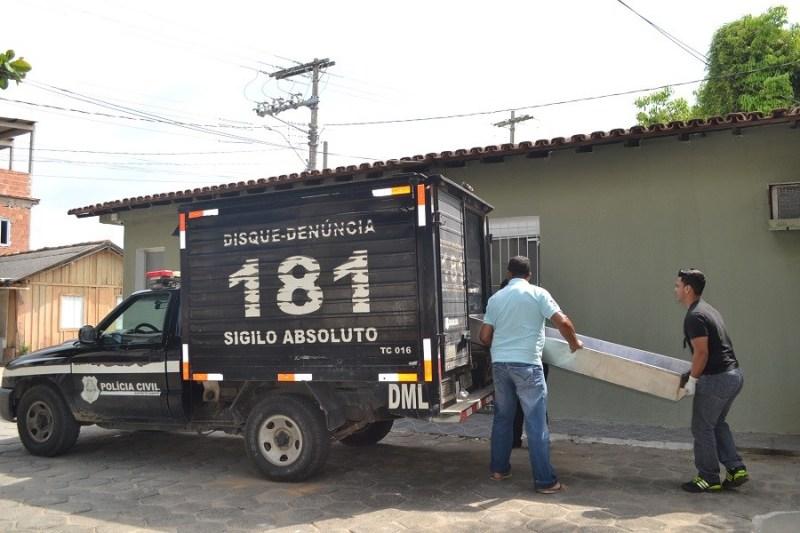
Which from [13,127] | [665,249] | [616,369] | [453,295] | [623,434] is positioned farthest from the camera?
[665,249]

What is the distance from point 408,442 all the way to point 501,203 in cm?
327

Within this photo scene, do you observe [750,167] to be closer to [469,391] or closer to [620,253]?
[620,253]

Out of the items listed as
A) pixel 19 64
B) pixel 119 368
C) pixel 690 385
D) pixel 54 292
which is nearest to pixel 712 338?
pixel 690 385


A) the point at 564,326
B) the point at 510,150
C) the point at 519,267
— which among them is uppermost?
the point at 510,150

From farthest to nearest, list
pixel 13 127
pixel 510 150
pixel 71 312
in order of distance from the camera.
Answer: pixel 71 312 < pixel 510 150 < pixel 13 127

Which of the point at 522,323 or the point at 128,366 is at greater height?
the point at 522,323

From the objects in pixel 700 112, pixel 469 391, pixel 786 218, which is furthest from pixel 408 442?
pixel 700 112

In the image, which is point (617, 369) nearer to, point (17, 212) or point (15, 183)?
point (15, 183)

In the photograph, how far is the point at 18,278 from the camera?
1955 cm

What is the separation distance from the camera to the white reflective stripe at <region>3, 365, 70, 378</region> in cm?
672

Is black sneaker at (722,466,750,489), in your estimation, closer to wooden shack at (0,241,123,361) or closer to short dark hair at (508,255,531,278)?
short dark hair at (508,255,531,278)

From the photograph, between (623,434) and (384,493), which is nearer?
(384,493)

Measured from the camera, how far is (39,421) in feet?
22.6

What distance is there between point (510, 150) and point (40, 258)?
20.0m
